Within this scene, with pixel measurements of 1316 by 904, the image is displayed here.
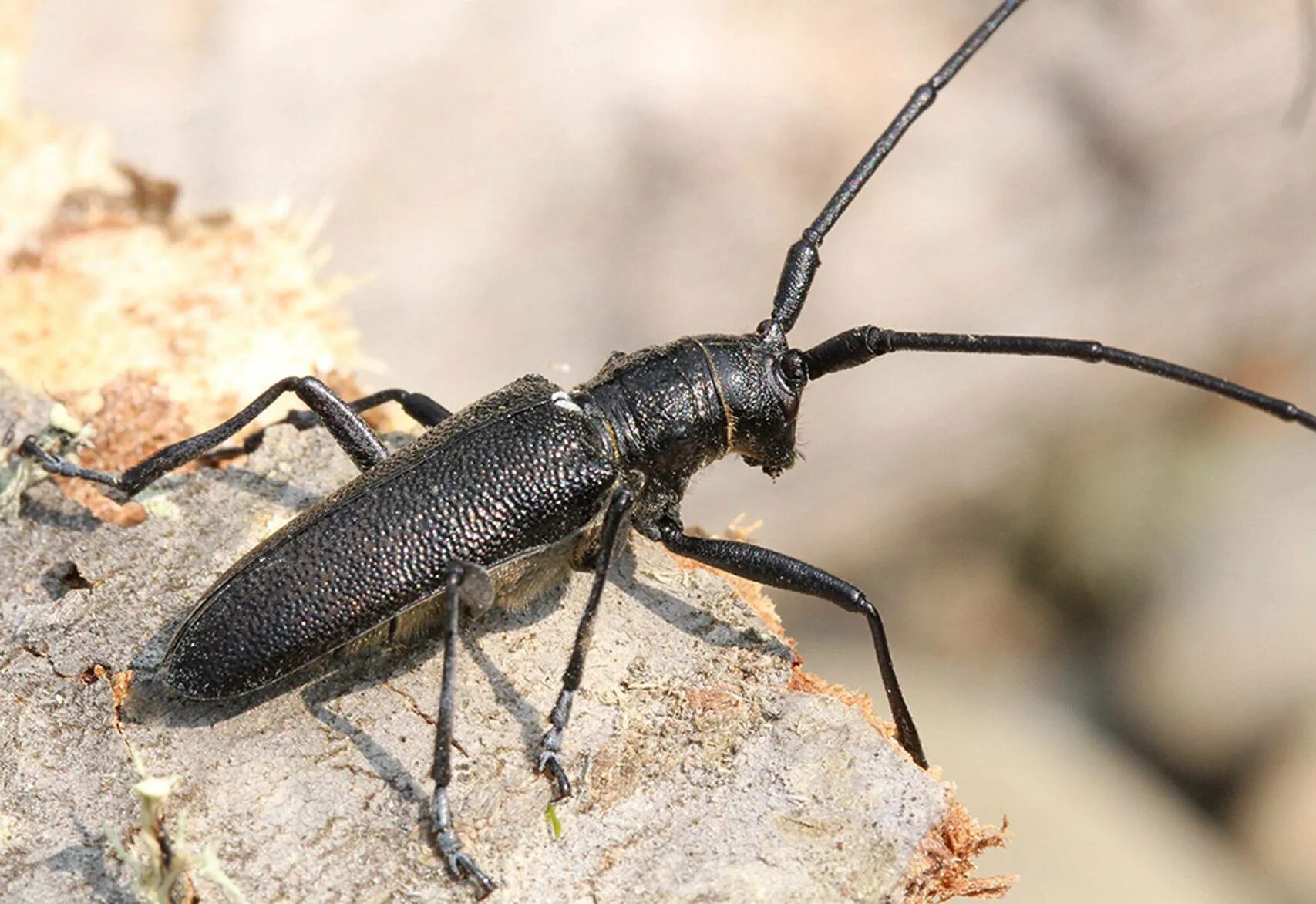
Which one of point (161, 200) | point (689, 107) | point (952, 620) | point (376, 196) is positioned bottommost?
point (161, 200)

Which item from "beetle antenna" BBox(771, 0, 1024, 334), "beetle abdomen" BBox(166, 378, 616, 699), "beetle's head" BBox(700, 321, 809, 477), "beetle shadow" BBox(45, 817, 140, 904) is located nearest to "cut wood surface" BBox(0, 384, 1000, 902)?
"beetle shadow" BBox(45, 817, 140, 904)

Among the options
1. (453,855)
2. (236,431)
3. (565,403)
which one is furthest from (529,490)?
(453,855)

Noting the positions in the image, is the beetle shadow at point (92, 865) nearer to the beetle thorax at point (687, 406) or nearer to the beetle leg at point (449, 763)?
the beetle leg at point (449, 763)

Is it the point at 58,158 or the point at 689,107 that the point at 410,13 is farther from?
the point at 58,158

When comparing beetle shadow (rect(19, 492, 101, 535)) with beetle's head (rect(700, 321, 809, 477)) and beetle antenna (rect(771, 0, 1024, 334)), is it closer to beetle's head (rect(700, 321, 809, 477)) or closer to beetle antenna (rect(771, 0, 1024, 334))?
beetle's head (rect(700, 321, 809, 477))

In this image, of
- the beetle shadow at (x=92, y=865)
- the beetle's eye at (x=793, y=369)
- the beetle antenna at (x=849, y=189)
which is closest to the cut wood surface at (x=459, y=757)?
the beetle shadow at (x=92, y=865)

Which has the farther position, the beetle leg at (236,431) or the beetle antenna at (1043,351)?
the beetle leg at (236,431)

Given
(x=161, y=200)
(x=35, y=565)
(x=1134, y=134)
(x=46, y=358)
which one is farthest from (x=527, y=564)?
(x=1134, y=134)
